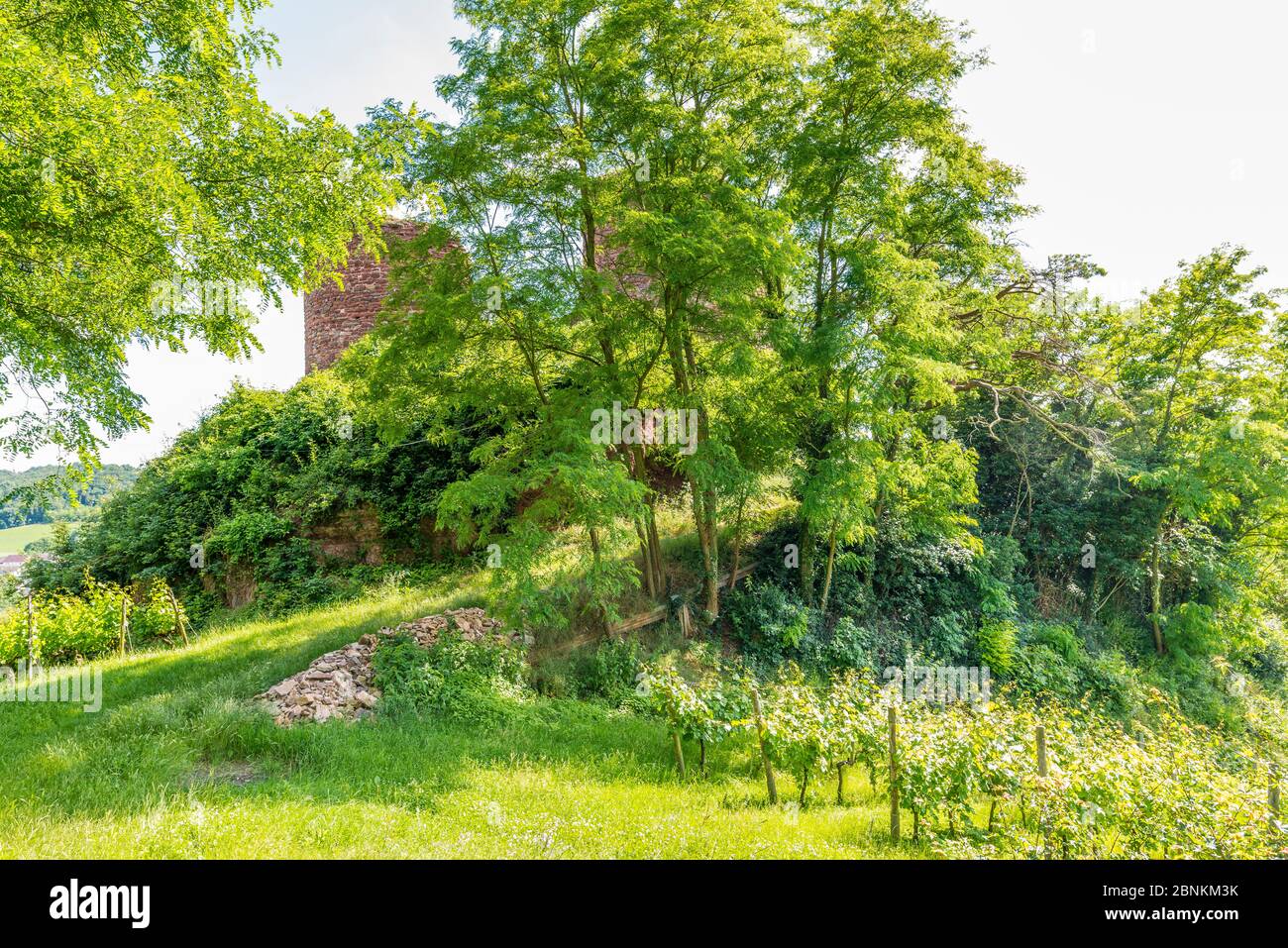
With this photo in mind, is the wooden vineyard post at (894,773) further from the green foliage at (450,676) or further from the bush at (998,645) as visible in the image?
the bush at (998,645)

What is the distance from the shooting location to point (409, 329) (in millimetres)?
8570

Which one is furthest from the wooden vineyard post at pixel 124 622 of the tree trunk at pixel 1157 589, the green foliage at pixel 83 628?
the tree trunk at pixel 1157 589

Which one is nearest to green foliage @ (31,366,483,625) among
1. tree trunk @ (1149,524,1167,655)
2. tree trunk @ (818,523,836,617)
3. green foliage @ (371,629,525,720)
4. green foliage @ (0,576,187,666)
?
green foliage @ (0,576,187,666)

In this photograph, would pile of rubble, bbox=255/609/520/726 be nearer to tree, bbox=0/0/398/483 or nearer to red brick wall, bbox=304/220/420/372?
tree, bbox=0/0/398/483

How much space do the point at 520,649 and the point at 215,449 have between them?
10659 millimetres

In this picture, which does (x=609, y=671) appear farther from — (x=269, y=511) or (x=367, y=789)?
(x=269, y=511)

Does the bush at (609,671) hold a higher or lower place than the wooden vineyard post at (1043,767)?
lower

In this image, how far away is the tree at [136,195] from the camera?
15.2ft

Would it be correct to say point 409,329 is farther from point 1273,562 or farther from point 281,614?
point 1273,562

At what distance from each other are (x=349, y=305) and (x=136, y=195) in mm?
14459

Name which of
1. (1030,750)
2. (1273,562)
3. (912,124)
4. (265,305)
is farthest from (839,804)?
(1273,562)

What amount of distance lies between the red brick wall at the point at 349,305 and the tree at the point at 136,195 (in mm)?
12144

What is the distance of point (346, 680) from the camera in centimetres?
793

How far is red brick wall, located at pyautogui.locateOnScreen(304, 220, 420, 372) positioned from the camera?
60.0ft
